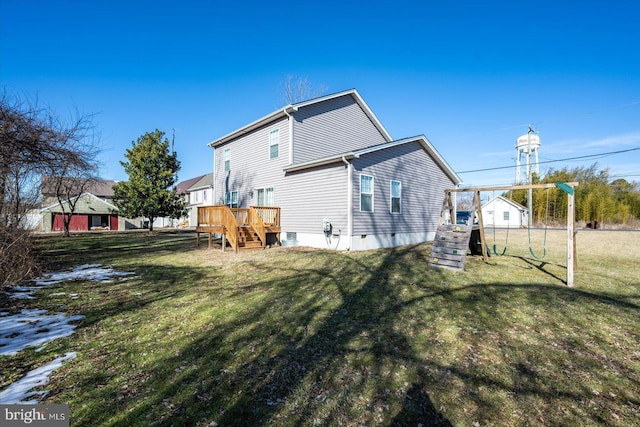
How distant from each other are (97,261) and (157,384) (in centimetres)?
1017

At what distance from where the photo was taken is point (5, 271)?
283 inches

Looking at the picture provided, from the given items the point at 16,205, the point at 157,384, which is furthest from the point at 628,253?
the point at 16,205

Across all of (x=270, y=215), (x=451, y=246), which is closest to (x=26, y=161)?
(x=270, y=215)

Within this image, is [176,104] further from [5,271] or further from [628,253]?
[628,253]

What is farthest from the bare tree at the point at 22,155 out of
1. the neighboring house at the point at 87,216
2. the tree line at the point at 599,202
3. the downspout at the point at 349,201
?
the tree line at the point at 599,202

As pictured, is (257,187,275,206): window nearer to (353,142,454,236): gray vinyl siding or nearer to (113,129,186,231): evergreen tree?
(353,142,454,236): gray vinyl siding

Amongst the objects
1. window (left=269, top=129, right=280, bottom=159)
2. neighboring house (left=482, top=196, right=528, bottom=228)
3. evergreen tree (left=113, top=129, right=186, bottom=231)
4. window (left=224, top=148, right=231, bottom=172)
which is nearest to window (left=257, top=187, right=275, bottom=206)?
window (left=269, top=129, right=280, bottom=159)

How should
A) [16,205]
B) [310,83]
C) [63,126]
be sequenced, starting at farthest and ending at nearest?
1. [310,83]
2. [16,205]
3. [63,126]

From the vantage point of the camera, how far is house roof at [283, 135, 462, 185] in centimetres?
1146

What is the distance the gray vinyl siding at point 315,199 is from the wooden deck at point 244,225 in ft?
2.28

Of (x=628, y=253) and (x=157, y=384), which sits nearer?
(x=157, y=384)

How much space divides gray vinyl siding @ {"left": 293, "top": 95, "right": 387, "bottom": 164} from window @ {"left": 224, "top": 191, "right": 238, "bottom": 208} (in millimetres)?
5608

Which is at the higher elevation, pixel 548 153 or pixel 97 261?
pixel 548 153

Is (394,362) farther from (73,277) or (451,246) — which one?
(73,277)
